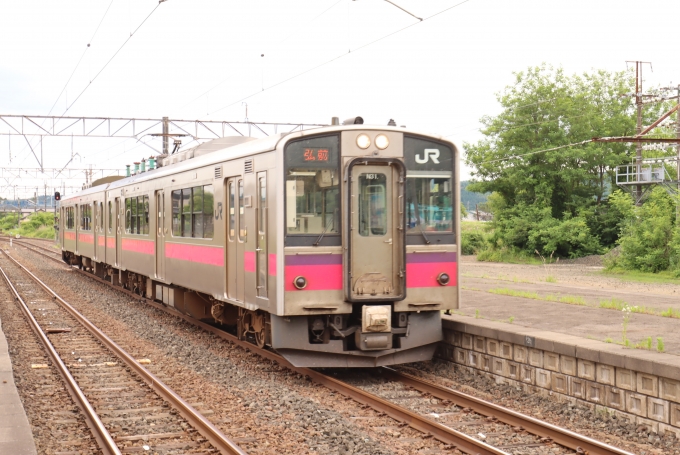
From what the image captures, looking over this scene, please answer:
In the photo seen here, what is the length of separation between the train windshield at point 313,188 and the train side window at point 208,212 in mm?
2905

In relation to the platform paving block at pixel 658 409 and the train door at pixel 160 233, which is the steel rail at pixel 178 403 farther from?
the platform paving block at pixel 658 409

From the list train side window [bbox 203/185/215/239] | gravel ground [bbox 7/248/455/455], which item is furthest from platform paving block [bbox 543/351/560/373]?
train side window [bbox 203/185/215/239]

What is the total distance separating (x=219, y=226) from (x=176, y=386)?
9.34ft

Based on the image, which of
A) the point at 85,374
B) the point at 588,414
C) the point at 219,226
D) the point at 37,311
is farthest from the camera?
the point at 37,311

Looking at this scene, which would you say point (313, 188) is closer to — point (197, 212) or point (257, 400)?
point (257, 400)

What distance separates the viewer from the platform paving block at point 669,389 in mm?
6691

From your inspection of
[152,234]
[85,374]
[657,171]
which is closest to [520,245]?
[657,171]

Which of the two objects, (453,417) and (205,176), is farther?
(205,176)

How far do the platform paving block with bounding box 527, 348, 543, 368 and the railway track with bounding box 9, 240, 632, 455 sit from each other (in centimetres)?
93

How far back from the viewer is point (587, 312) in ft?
38.0

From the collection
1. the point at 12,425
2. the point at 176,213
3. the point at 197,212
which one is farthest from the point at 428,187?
the point at 176,213

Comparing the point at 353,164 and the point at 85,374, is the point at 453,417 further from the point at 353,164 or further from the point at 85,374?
the point at 85,374

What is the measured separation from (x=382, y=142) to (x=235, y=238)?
2605mm

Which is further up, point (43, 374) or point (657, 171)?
point (657, 171)
